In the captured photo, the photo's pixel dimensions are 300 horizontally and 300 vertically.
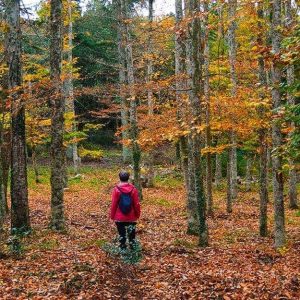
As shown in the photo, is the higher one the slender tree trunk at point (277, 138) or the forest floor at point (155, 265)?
the slender tree trunk at point (277, 138)

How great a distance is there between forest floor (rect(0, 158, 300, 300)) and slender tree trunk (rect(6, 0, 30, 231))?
0.68 meters

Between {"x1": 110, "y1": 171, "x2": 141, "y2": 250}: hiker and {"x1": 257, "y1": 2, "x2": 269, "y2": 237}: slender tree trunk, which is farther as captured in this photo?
{"x1": 257, "y1": 2, "x2": 269, "y2": 237}: slender tree trunk

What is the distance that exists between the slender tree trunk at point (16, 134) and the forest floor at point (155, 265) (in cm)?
68

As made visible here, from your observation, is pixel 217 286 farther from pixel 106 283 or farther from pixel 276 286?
pixel 106 283

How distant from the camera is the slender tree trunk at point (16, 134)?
32.4ft

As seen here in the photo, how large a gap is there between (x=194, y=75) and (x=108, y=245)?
414 centimetres

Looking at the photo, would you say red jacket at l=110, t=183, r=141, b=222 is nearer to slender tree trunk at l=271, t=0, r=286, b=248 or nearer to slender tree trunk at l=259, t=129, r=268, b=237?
slender tree trunk at l=271, t=0, r=286, b=248

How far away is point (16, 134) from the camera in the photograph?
10180 mm

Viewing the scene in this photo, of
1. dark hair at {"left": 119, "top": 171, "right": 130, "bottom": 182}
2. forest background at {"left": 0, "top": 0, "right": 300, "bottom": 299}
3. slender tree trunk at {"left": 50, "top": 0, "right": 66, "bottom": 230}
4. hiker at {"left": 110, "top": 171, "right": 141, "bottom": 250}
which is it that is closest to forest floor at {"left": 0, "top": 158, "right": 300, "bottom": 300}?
forest background at {"left": 0, "top": 0, "right": 300, "bottom": 299}

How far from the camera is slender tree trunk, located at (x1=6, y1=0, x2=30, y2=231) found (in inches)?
389

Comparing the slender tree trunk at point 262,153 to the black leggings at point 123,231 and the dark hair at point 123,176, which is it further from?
the black leggings at point 123,231

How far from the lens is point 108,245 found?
8.95 meters

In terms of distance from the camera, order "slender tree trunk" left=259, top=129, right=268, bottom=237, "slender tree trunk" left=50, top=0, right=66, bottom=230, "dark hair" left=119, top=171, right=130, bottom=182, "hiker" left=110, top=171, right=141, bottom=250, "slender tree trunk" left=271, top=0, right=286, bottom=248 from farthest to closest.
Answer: "slender tree trunk" left=259, top=129, right=268, bottom=237, "slender tree trunk" left=50, top=0, right=66, bottom=230, "slender tree trunk" left=271, top=0, right=286, bottom=248, "dark hair" left=119, top=171, right=130, bottom=182, "hiker" left=110, top=171, right=141, bottom=250

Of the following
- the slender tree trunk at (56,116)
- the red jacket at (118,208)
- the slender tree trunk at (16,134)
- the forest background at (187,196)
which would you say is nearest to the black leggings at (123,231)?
the red jacket at (118,208)
